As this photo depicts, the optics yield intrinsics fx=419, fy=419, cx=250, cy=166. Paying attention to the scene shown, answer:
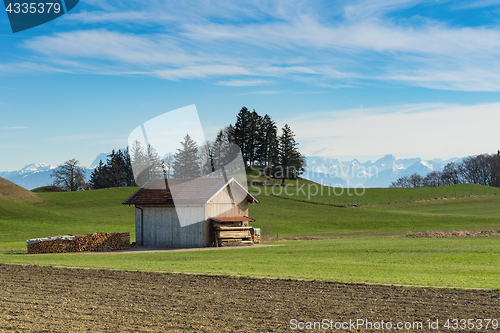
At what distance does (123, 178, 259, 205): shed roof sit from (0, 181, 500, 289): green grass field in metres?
7.10

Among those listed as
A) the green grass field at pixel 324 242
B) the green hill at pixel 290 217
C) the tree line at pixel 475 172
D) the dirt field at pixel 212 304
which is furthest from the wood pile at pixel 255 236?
the tree line at pixel 475 172

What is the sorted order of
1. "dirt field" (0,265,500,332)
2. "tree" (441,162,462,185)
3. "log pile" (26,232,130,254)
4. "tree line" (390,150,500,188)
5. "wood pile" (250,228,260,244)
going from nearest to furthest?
"dirt field" (0,265,500,332), "log pile" (26,232,130,254), "wood pile" (250,228,260,244), "tree line" (390,150,500,188), "tree" (441,162,462,185)

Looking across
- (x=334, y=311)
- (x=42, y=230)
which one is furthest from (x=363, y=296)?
(x=42, y=230)

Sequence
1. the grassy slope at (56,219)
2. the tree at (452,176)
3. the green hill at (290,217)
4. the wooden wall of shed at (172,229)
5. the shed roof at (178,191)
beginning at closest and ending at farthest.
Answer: the wooden wall of shed at (172,229) < the shed roof at (178,191) < the grassy slope at (56,219) < the green hill at (290,217) < the tree at (452,176)

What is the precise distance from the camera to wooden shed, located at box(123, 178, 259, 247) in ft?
115

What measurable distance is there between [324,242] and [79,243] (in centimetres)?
1914

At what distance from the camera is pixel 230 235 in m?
35.1

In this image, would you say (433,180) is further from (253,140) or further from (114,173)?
(114,173)

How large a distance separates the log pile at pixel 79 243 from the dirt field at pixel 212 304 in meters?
16.0

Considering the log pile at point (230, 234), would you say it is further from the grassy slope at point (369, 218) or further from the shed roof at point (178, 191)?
the grassy slope at point (369, 218)

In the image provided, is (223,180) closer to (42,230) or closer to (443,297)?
(42,230)

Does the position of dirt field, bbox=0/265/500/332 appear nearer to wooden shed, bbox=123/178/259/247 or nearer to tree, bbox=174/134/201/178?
wooden shed, bbox=123/178/259/247


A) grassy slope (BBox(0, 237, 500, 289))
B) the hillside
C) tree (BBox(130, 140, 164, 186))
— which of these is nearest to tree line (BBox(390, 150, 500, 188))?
tree (BBox(130, 140, 164, 186))

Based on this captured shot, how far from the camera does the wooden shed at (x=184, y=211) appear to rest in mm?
34906
